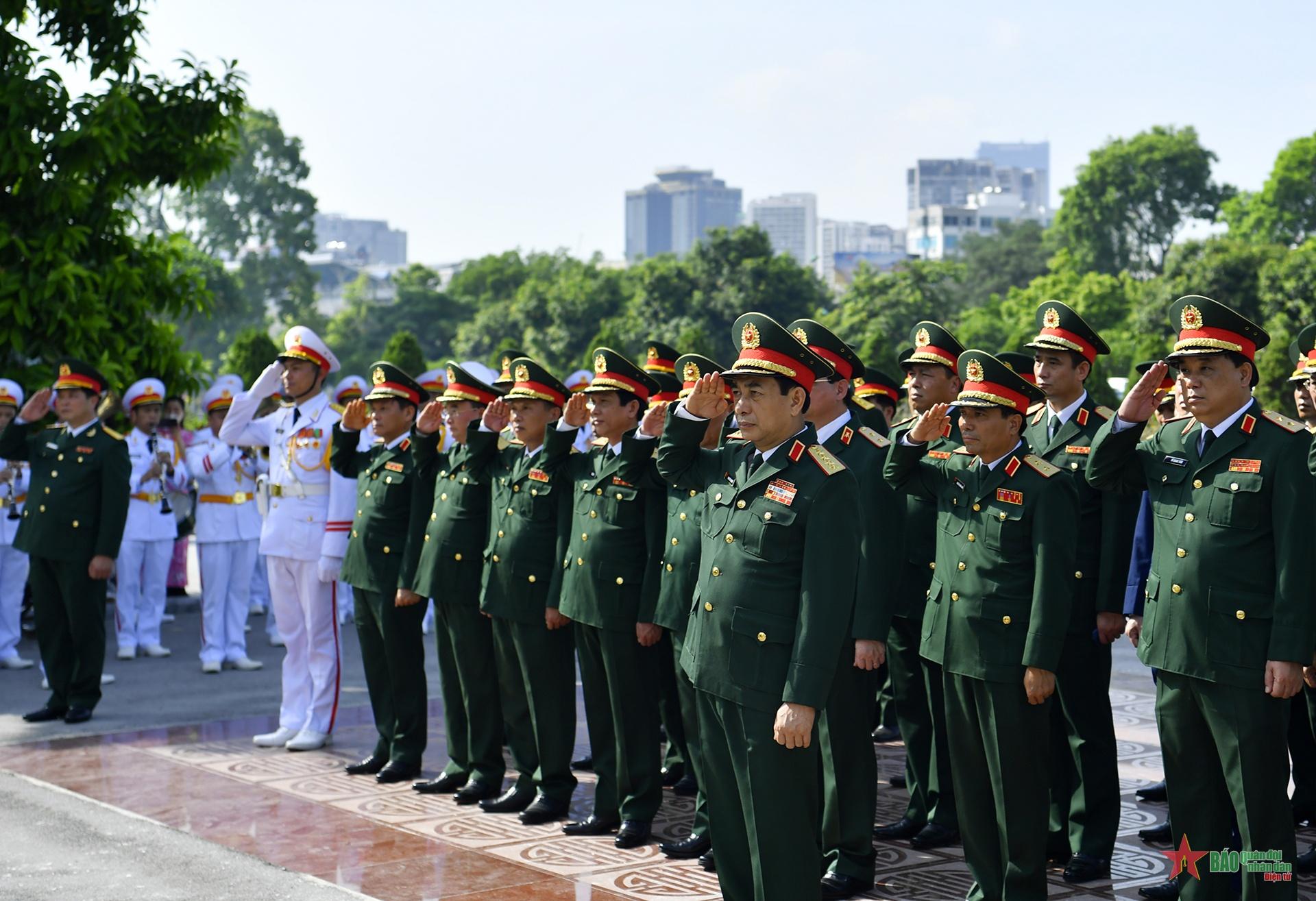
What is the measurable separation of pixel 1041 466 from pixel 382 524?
3.84 m

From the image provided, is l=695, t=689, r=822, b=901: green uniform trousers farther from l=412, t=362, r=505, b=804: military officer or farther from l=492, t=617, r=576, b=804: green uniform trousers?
l=412, t=362, r=505, b=804: military officer

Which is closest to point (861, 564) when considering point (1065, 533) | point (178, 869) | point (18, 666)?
point (1065, 533)

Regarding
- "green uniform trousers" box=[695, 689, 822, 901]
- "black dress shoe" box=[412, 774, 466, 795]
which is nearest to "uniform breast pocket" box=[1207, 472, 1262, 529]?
"green uniform trousers" box=[695, 689, 822, 901]

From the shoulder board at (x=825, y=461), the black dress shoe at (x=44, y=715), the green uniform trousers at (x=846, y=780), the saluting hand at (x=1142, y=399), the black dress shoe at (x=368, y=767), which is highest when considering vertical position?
the saluting hand at (x=1142, y=399)

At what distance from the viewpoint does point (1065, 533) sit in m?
5.50

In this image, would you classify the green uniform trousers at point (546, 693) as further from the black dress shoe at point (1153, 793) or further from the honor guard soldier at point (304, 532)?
the black dress shoe at point (1153, 793)

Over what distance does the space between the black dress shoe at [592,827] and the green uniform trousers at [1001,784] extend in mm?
1921

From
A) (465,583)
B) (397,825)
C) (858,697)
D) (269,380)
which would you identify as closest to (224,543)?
(269,380)

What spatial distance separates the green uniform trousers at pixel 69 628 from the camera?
9633 millimetres

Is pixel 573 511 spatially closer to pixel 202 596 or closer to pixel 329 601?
pixel 329 601

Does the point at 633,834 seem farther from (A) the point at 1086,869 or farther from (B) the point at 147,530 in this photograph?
(B) the point at 147,530

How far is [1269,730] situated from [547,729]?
132 inches

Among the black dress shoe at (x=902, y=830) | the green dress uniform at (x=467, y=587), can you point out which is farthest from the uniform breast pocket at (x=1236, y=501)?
the green dress uniform at (x=467, y=587)

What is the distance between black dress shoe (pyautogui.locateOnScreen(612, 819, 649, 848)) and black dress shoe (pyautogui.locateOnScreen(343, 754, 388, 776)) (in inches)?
75.1
